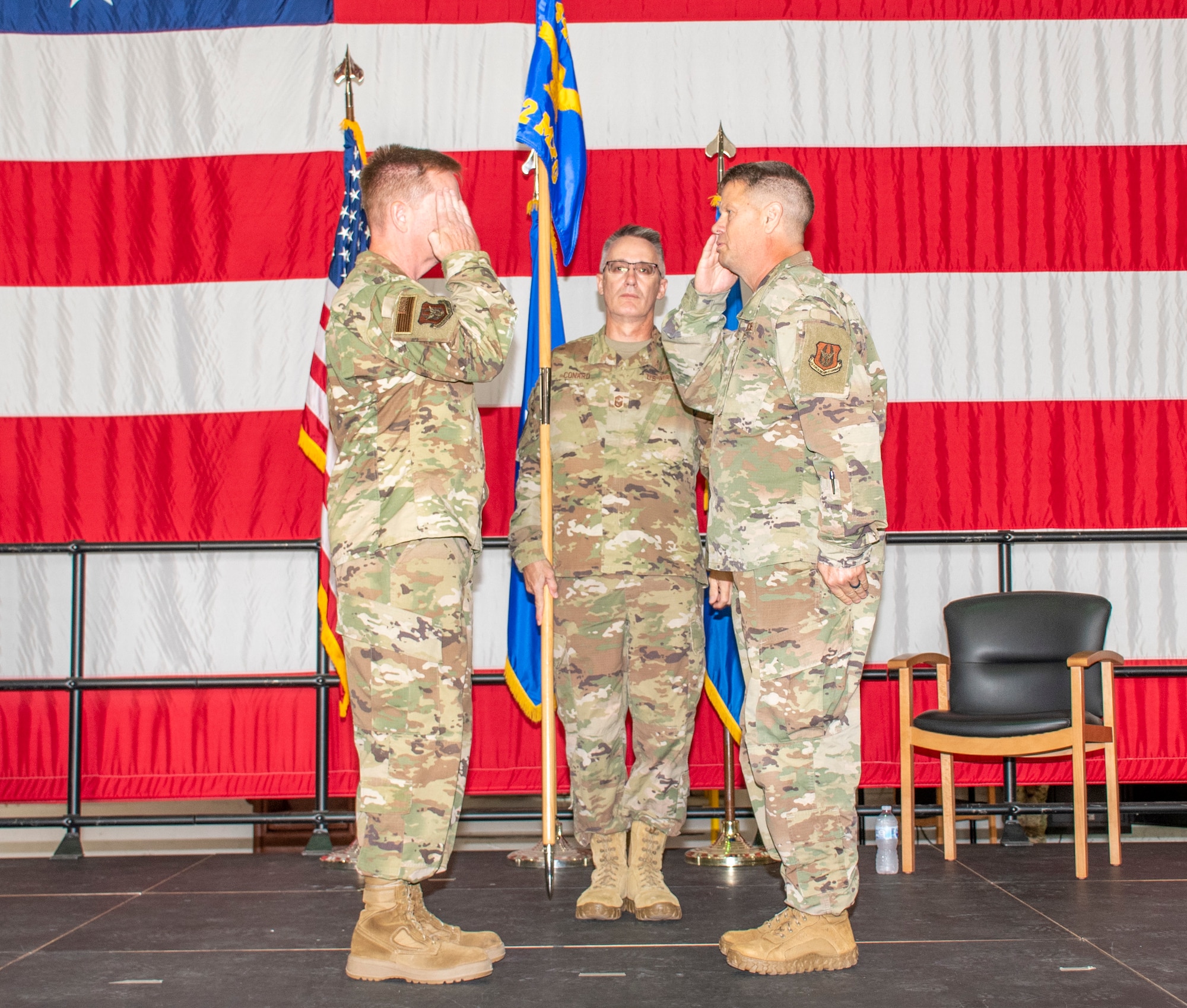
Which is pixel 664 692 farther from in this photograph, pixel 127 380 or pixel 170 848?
pixel 170 848

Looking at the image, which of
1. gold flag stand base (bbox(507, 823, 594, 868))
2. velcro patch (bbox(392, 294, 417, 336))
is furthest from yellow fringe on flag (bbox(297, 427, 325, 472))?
velcro patch (bbox(392, 294, 417, 336))

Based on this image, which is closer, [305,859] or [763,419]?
[763,419]

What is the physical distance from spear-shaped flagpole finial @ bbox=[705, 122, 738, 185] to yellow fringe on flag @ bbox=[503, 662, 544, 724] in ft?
5.47

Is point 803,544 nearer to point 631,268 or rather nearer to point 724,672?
point 631,268

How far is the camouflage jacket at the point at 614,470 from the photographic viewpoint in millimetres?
2906

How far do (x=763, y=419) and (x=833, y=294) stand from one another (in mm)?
297

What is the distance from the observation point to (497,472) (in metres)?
3.81

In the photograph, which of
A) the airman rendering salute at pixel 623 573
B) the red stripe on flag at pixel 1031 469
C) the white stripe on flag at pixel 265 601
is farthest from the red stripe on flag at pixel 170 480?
the red stripe on flag at pixel 1031 469

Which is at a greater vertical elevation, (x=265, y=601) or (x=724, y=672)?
(x=265, y=601)

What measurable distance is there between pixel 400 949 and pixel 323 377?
198cm

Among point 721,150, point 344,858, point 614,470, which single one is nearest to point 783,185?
point 614,470

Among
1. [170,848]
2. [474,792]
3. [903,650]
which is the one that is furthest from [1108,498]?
[170,848]

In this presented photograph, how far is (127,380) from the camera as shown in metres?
3.88

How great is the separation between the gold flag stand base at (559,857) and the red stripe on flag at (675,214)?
191cm
